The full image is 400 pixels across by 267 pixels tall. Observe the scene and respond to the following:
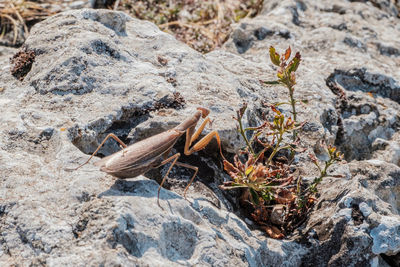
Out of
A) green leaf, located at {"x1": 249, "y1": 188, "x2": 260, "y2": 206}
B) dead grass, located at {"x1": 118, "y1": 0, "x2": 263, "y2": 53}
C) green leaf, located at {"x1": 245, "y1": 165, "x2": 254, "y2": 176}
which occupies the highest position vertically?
green leaf, located at {"x1": 245, "y1": 165, "x2": 254, "y2": 176}

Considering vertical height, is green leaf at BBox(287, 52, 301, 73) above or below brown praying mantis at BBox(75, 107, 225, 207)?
above

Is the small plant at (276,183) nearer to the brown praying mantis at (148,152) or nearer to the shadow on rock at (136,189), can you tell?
the brown praying mantis at (148,152)

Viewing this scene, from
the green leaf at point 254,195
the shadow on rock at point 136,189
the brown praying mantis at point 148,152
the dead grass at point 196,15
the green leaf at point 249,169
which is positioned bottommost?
the dead grass at point 196,15

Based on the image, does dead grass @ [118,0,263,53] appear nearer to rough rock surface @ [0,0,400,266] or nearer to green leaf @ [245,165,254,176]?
rough rock surface @ [0,0,400,266]

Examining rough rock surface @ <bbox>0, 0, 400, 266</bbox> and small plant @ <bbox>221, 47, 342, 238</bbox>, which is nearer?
rough rock surface @ <bbox>0, 0, 400, 266</bbox>

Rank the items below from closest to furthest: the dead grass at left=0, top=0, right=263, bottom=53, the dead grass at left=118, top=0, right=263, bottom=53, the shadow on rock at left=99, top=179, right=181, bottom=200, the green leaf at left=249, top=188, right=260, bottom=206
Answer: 1. the shadow on rock at left=99, top=179, right=181, bottom=200
2. the green leaf at left=249, top=188, right=260, bottom=206
3. the dead grass at left=0, top=0, right=263, bottom=53
4. the dead grass at left=118, top=0, right=263, bottom=53

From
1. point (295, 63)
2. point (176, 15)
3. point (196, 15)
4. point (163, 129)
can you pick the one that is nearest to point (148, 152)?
point (163, 129)

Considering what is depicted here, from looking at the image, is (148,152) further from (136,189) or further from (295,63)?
(295,63)

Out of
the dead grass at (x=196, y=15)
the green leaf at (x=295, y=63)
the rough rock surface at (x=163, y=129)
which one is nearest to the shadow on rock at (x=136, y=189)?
the rough rock surface at (x=163, y=129)

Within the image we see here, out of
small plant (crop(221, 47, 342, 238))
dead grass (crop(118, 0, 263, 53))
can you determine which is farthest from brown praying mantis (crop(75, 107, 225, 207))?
dead grass (crop(118, 0, 263, 53))
